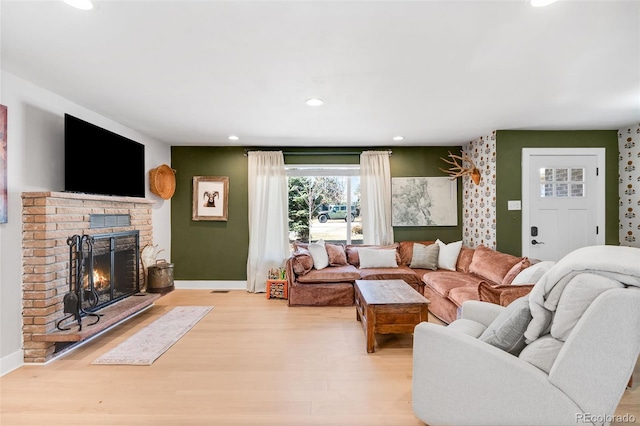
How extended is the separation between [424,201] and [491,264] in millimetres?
1729

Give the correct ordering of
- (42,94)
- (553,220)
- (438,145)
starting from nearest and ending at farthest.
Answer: (42,94), (553,220), (438,145)

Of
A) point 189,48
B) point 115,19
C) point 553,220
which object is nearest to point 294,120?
point 189,48

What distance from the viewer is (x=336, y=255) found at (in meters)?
4.69

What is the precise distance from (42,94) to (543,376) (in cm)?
427

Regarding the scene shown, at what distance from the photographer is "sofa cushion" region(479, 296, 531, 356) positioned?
154cm

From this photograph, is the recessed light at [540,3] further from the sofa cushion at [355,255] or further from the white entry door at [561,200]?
the sofa cushion at [355,255]

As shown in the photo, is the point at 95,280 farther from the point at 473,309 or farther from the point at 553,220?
the point at 553,220

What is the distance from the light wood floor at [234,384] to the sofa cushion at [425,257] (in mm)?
1670

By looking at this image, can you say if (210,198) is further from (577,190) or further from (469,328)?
(577,190)

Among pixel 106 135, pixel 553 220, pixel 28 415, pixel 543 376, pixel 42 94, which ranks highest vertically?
pixel 42 94

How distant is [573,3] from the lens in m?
1.61

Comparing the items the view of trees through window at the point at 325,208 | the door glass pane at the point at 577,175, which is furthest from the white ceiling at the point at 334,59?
the view of trees through window at the point at 325,208

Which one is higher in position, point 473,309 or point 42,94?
point 42,94

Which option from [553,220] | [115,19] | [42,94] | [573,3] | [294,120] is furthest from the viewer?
[553,220]
